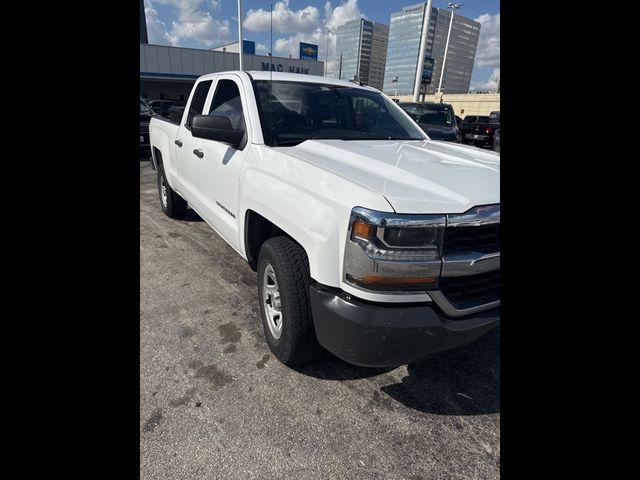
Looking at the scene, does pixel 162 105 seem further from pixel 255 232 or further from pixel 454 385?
pixel 454 385

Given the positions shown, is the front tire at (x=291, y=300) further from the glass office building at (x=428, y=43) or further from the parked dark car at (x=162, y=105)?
the glass office building at (x=428, y=43)

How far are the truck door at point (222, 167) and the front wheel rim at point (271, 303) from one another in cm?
52

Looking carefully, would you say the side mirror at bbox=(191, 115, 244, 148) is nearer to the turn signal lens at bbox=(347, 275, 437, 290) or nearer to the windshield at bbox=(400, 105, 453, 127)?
the turn signal lens at bbox=(347, 275, 437, 290)

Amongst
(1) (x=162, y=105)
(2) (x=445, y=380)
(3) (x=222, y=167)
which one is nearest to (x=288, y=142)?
(3) (x=222, y=167)

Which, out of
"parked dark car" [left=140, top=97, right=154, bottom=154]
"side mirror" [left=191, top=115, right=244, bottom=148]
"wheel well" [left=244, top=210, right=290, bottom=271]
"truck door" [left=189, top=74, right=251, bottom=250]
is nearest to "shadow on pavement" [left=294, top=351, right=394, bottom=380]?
"wheel well" [left=244, top=210, right=290, bottom=271]

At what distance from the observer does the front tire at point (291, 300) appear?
7.05 ft

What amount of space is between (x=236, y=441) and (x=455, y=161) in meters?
2.09

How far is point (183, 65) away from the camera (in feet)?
101

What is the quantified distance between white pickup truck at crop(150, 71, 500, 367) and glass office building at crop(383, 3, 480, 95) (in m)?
18.5

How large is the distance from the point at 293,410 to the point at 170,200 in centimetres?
413

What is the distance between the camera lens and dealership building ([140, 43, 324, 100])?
29.5m

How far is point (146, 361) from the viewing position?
100.0 inches
